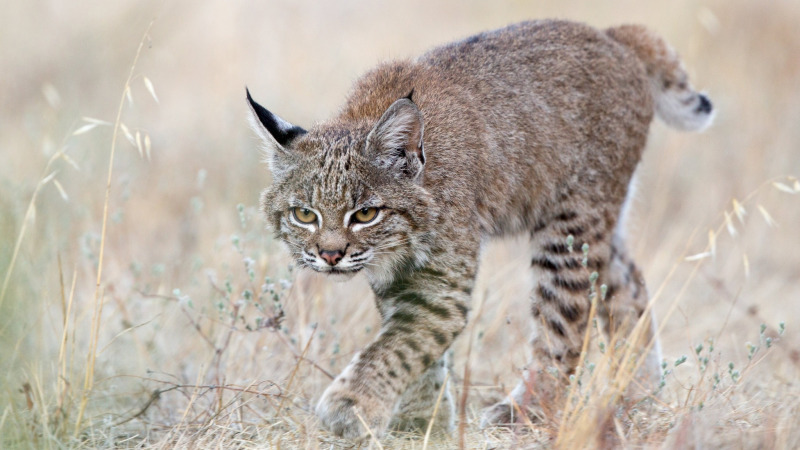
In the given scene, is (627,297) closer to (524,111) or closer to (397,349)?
(524,111)

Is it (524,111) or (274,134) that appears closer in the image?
(274,134)

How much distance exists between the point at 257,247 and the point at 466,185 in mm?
2622

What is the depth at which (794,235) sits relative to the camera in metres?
8.31

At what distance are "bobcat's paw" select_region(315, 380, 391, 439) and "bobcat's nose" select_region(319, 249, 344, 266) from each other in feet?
1.88

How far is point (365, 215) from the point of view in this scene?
4.28m

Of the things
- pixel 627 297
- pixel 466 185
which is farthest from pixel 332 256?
pixel 627 297

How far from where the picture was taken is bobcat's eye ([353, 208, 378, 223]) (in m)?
4.27

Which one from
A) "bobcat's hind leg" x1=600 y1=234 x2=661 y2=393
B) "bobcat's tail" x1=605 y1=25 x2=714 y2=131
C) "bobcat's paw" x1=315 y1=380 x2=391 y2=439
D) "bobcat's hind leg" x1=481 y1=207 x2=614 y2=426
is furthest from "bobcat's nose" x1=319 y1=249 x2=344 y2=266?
"bobcat's tail" x1=605 y1=25 x2=714 y2=131

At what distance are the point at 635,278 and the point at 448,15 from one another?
32.8 feet

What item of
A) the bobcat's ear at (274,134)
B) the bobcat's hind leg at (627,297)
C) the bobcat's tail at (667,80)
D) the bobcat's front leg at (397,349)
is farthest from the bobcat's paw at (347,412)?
the bobcat's tail at (667,80)

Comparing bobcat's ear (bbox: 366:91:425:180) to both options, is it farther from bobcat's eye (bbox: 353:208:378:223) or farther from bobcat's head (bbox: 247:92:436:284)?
bobcat's eye (bbox: 353:208:378:223)

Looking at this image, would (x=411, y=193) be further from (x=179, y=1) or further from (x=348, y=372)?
(x=179, y=1)

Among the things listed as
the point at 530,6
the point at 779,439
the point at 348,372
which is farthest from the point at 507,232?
the point at 530,6

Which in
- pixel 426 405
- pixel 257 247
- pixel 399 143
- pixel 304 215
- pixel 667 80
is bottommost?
pixel 426 405
